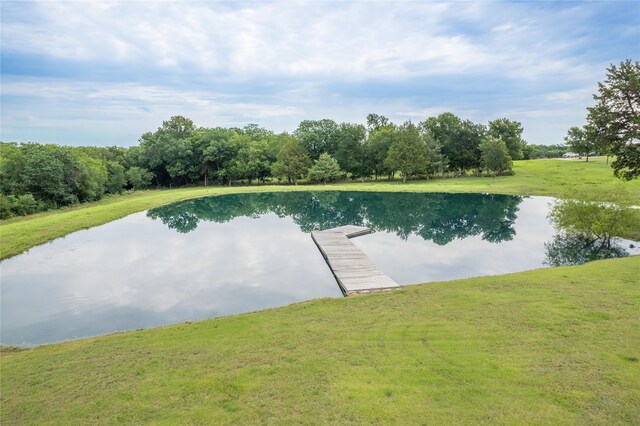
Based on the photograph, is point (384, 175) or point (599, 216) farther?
point (384, 175)

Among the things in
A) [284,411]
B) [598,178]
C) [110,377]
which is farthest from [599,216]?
[598,178]

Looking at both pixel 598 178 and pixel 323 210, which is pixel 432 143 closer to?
pixel 598 178

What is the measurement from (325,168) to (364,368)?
5102 cm

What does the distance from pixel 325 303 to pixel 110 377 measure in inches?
234

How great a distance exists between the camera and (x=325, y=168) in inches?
2238

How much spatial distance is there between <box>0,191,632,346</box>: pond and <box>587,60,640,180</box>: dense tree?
19.1 ft

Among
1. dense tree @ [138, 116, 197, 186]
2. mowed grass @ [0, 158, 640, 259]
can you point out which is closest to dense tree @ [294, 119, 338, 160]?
mowed grass @ [0, 158, 640, 259]

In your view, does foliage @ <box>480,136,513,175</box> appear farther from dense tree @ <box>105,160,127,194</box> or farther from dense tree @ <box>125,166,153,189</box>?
dense tree @ <box>105,160,127,194</box>

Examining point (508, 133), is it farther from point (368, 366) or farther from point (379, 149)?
point (368, 366)

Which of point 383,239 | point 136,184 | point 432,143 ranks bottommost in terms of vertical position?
point 383,239

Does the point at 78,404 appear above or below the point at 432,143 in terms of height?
below

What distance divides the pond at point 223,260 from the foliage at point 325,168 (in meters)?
24.0

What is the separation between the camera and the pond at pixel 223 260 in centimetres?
1250

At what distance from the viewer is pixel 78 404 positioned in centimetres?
606
